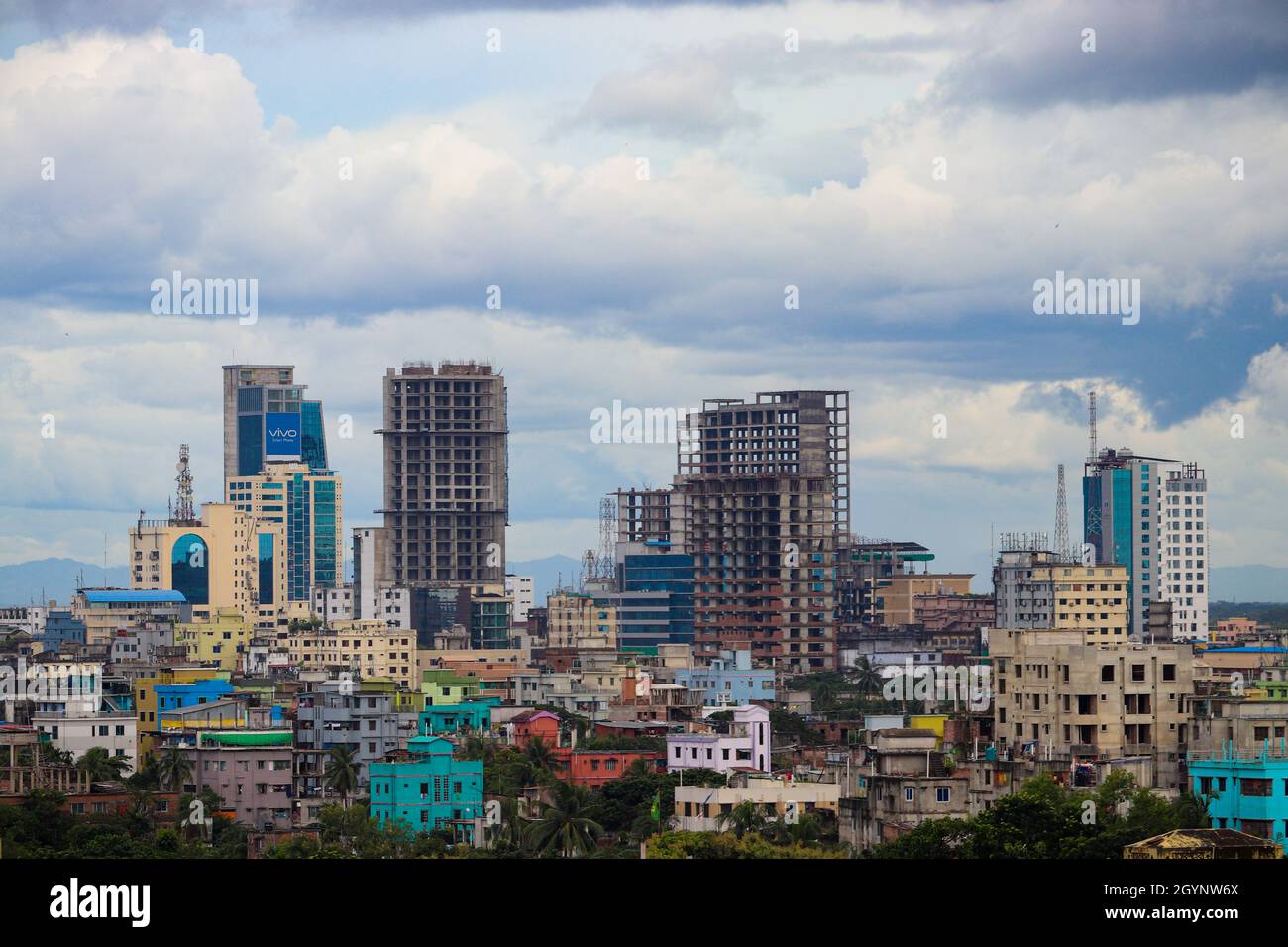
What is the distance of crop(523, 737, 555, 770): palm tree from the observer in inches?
3317

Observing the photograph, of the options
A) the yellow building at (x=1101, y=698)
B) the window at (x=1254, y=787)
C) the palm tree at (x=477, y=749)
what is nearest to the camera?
the window at (x=1254, y=787)

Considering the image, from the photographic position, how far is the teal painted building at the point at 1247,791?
53.5m

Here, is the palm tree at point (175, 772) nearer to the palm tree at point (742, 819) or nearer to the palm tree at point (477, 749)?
the palm tree at point (477, 749)

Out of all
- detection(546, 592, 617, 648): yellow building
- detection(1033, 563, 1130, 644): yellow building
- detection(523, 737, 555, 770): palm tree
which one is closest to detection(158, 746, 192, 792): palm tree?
detection(523, 737, 555, 770): palm tree

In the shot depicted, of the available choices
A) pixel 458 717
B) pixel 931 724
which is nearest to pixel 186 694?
pixel 458 717

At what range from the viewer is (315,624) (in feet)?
575

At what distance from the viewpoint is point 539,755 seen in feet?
280

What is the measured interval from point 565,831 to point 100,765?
23.6 m

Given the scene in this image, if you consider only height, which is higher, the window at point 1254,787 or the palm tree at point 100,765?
the window at point 1254,787

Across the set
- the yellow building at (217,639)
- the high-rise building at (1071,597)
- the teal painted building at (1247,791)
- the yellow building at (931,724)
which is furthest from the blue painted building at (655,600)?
the teal painted building at (1247,791)

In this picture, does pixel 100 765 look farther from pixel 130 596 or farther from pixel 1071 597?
pixel 130 596

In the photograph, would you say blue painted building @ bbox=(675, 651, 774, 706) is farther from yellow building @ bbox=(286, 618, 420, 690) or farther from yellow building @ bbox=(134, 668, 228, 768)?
yellow building @ bbox=(134, 668, 228, 768)

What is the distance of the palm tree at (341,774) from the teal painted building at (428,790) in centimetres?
91
